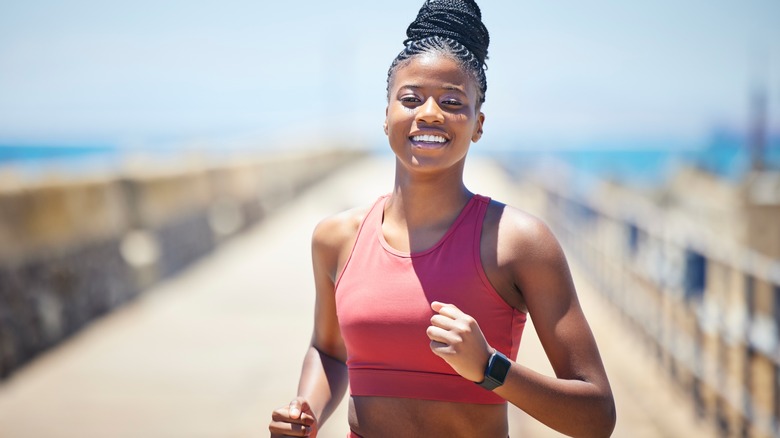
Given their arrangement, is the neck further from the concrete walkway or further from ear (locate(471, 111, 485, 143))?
the concrete walkway

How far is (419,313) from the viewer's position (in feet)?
6.27

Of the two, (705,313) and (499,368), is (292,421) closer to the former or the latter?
(499,368)

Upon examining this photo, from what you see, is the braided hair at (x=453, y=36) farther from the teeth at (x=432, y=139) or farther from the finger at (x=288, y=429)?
the finger at (x=288, y=429)

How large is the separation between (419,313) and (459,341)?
20 cm

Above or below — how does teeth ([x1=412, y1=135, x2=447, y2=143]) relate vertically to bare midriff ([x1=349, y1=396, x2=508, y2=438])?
above

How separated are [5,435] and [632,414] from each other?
4617mm

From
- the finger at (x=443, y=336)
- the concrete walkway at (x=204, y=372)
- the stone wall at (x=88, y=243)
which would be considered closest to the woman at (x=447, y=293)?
the finger at (x=443, y=336)

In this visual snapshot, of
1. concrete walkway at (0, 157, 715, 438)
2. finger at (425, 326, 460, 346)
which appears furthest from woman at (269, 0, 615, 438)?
concrete walkway at (0, 157, 715, 438)

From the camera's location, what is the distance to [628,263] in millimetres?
9602

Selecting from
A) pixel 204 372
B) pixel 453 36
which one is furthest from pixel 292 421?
pixel 204 372

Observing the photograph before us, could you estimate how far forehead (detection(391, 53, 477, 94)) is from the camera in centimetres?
203

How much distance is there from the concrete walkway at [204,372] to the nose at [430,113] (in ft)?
13.0

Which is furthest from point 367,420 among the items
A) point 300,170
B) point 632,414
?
point 300,170

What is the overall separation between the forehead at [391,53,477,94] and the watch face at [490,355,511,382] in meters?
0.68
